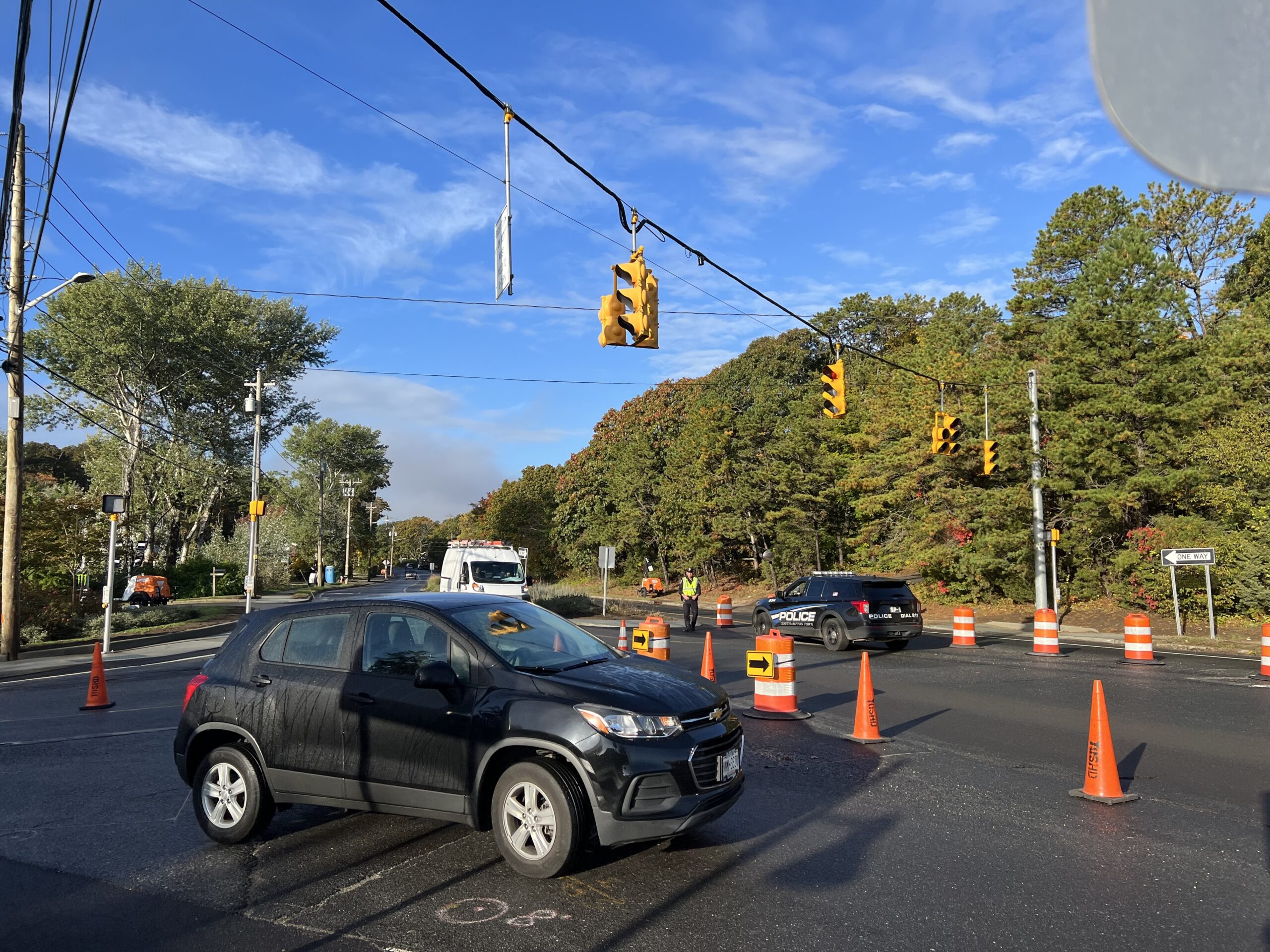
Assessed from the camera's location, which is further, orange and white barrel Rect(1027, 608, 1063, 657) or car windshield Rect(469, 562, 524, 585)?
car windshield Rect(469, 562, 524, 585)

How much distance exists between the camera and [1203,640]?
20719 millimetres

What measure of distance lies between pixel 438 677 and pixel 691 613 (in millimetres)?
19900

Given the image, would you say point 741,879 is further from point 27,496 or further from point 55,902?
point 27,496

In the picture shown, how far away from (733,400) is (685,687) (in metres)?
54.3

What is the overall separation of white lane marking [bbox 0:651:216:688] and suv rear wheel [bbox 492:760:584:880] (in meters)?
12.7

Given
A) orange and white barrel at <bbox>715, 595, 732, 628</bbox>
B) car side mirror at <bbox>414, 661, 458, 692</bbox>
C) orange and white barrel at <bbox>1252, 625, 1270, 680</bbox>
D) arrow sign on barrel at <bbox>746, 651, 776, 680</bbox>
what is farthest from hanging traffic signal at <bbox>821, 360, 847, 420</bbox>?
car side mirror at <bbox>414, 661, 458, 692</bbox>

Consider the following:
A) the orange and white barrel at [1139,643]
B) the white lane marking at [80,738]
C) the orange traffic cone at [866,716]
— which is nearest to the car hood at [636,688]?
the orange traffic cone at [866,716]

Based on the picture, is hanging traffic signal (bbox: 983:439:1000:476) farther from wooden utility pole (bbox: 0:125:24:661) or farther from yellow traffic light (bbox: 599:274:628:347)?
wooden utility pole (bbox: 0:125:24:661)

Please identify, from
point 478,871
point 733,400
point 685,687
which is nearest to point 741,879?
point 685,687

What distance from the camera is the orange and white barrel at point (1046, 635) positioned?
721 inches

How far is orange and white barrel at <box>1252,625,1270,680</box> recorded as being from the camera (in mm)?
13953

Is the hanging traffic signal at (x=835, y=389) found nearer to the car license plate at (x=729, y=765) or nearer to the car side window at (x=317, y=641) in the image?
the car license plate at (x=729, y=765)

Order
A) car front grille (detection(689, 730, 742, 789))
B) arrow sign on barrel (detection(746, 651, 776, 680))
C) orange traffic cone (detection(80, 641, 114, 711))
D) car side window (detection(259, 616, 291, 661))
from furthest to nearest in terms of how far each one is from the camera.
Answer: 1. orange traffic cone (detection(80, 641, 114, 711))
2. arrow sign on barrel (detection(746, 651, 776, 680))
3. car side window (detection(259, 616, 291, 661))
4. car front grille (detection(689, 730, 742, 789))

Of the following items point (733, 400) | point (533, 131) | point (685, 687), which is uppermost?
point (733, 400)
